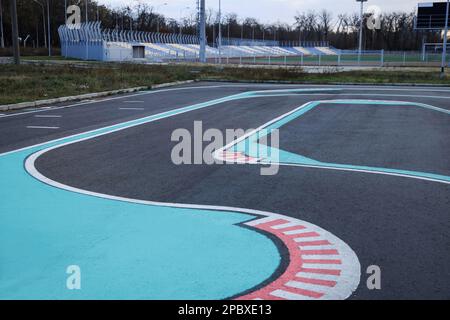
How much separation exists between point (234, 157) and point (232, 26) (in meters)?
147

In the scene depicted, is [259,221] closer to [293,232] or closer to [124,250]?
[293,232]

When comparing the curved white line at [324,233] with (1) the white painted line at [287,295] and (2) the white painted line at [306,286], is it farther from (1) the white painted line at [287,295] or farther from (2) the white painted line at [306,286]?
(1) the white painted line at [287,295]

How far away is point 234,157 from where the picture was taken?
1066 centimetres

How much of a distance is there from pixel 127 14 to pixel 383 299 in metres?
127

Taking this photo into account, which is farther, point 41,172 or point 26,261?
point 41,172

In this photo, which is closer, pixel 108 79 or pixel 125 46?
pixel 108 79

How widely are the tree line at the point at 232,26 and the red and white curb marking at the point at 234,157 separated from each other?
87.9 m

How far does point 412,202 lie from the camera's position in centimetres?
738

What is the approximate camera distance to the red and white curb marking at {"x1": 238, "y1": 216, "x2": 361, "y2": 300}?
4.56m

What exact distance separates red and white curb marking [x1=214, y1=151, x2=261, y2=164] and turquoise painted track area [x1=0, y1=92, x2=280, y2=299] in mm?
3441

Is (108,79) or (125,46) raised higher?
(125,46)

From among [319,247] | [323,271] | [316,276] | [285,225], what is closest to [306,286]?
[316,276]

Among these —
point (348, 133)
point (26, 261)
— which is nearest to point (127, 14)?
point (348, 133)
